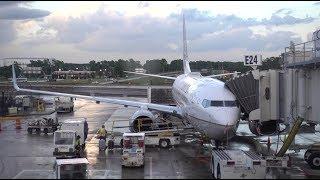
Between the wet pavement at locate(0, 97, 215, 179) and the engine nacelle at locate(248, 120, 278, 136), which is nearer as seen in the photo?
the wet pavement at locate(0, 97, 215, 179)

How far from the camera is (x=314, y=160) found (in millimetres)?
26906

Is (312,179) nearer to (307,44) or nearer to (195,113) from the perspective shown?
(307,44)

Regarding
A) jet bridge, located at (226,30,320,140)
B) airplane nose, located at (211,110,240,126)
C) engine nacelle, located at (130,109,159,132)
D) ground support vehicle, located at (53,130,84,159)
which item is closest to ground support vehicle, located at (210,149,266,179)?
jet bridge, located at (226,30,320,140)

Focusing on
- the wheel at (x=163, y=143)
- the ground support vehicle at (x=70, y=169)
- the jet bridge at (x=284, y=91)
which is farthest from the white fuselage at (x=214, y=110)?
the ground support vehicle at (x=70, y=169)

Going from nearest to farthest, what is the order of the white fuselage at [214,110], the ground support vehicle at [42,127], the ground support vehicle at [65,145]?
1. the white fuselage at [214,110]
2. the ground support vehicle at [65,145]
3. the ground support vehicle at [42,127]

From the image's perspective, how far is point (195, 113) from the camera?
3278 centimetres

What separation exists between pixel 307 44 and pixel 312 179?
782cm

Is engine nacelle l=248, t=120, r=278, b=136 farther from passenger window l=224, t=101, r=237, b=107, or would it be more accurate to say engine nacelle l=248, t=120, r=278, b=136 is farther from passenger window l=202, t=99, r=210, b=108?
passenger window l=202, t=99, r=210, b=108

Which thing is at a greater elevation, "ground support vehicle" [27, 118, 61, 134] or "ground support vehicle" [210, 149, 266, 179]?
"ground support vehicle" [210, 149, 266, 179]

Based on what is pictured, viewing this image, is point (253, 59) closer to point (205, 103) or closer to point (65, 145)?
point (205, 103)

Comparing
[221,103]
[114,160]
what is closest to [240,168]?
[221,103]

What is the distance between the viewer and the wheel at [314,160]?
2683 centimetres

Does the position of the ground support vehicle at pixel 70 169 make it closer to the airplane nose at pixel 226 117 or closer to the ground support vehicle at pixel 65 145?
the ground support vehicle at pixel 65 145

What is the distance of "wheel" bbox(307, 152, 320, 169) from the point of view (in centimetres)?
2683
